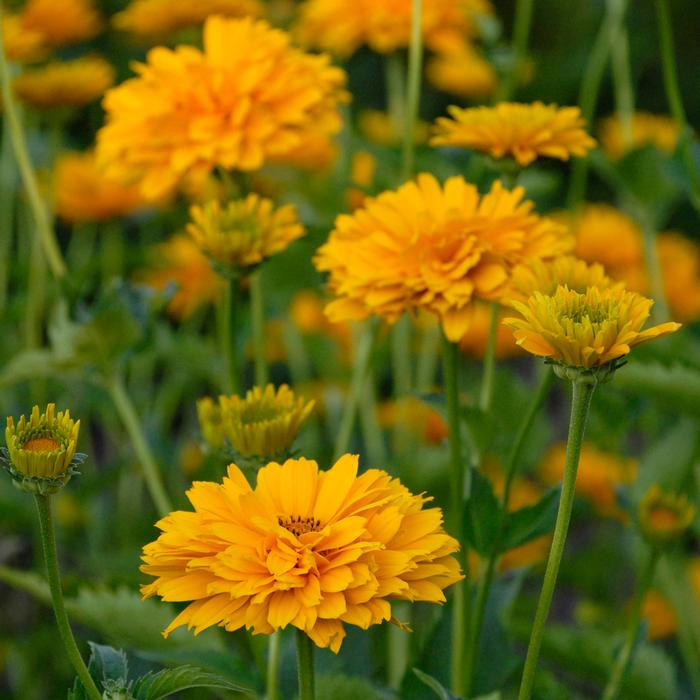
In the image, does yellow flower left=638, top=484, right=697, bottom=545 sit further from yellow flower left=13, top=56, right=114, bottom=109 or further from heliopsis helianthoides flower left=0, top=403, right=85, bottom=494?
yellow flower left=13, top=56, right=114, bottom=109

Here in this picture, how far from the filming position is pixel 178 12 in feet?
4.42

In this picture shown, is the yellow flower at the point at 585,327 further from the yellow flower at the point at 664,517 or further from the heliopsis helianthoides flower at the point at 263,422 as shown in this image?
the yellow flower at the point at 664,517

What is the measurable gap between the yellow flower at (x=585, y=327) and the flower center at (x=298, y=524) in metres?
0.12

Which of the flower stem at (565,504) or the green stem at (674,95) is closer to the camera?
the flower stem at (565,504)

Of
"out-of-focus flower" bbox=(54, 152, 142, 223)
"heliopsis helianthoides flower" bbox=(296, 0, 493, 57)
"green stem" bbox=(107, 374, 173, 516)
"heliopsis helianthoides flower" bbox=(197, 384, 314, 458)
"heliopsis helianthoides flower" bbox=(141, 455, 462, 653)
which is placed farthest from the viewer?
"out-of-focus flower" bbox=(54, 152, 142, 223)

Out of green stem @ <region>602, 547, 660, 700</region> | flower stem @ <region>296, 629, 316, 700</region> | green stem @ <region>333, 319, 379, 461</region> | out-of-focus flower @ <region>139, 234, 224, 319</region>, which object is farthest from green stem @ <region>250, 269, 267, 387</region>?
out-of-focus flower @ <region>139, 234, 224, 319</region>

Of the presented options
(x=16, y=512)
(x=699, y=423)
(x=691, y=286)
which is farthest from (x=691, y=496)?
(x=16, y=512)

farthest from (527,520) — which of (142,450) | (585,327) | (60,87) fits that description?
(60,87)

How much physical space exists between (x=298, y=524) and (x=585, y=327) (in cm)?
15

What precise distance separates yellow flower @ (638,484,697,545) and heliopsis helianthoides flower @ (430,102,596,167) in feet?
0.78

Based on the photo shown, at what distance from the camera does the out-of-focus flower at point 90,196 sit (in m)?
1.57

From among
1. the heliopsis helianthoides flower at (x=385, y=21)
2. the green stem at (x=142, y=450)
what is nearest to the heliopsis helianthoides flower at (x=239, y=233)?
the green stem at (x=142, y=450)

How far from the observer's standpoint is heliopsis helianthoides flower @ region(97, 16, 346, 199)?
922 millimetres

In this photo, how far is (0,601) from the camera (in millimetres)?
1482
